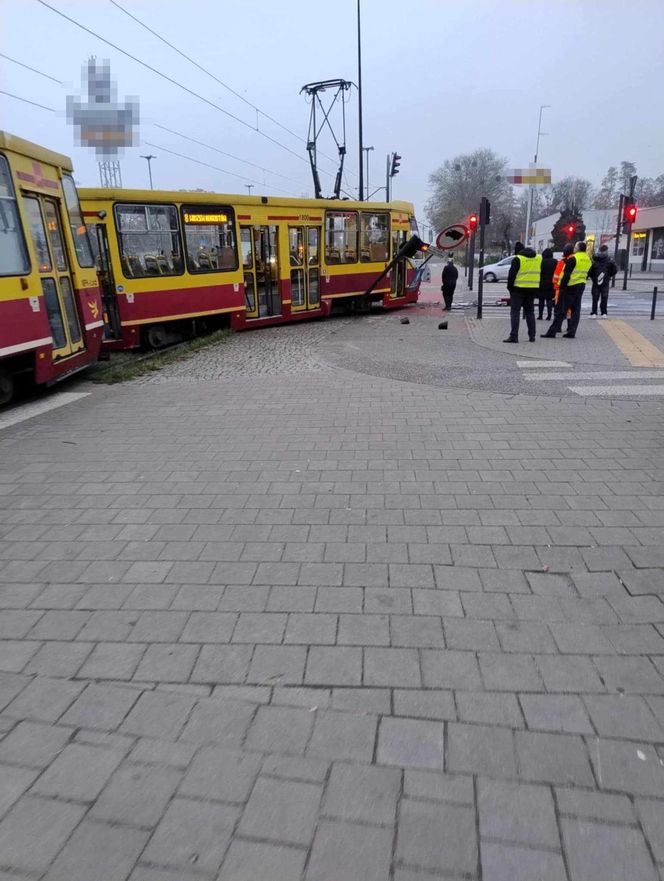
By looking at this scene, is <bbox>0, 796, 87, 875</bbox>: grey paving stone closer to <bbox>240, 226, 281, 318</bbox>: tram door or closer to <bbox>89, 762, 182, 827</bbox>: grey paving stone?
<bbox>89, 762, 182, 827</bbox>: grey paving stone

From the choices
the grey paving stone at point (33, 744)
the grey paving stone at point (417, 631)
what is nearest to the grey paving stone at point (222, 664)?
the grey paving stone at point (33, 744)

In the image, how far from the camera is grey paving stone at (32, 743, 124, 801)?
6.95 ft

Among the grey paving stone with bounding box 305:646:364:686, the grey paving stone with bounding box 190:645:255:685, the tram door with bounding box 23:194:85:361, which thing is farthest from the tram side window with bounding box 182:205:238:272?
the grey paving stone with bounding box 305:646:364:686

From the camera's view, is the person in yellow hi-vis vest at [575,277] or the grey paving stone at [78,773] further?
the person in yellow hi-vis vest at [575,277]

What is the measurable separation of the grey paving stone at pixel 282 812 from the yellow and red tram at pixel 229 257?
1055 centimetres

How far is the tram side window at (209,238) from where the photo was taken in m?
12.4

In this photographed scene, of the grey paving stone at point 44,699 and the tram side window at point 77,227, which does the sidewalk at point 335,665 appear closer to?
the grey paving stone at point 44,699

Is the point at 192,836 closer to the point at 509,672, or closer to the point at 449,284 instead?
the point at 509,672

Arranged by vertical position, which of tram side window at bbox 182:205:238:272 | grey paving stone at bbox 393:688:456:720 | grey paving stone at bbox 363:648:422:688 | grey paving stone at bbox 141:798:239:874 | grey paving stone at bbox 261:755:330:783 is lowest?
grey paving stone at bbox 363:648:422:688

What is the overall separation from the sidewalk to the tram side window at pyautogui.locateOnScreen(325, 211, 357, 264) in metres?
11.9

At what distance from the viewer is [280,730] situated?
2385mm

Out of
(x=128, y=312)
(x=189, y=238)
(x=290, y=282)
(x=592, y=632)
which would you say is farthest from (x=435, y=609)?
(x=290, y=282)

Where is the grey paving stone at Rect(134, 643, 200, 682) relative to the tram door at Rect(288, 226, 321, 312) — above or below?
below

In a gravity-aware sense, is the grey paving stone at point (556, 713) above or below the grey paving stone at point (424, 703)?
below
